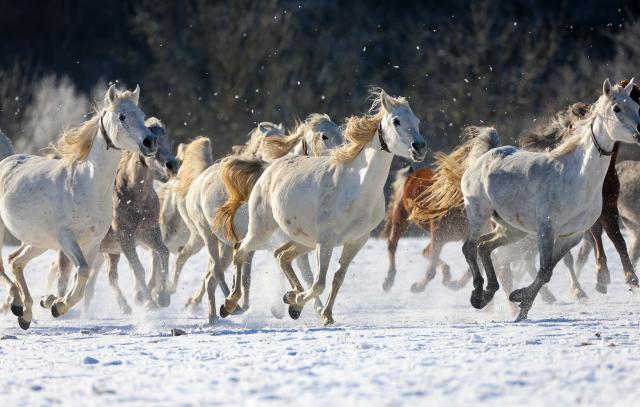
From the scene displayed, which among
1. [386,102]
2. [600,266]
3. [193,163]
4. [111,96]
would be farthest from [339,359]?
[193,163]

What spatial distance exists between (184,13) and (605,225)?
87.3 ft

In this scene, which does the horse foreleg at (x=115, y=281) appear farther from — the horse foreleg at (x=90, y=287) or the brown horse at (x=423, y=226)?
the brown horse at (x=423, y=226)

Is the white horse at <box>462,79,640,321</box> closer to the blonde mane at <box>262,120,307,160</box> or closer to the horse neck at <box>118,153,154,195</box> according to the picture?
the blonde mane at <box>262,120,307,160</box>

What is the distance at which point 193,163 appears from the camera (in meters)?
13.7

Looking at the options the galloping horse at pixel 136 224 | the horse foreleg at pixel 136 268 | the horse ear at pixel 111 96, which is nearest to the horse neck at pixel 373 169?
the horse ear at pixel 111 96

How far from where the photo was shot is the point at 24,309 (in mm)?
10836

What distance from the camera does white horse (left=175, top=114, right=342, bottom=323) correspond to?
11.9m

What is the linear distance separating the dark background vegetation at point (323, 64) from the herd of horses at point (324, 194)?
19.2 m

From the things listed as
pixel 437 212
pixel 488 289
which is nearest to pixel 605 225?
pixel 437 212

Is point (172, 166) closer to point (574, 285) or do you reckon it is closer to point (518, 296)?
point (518, 296)

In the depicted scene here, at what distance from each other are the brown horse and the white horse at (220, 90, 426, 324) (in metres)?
2.81

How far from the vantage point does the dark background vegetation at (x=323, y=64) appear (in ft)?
111

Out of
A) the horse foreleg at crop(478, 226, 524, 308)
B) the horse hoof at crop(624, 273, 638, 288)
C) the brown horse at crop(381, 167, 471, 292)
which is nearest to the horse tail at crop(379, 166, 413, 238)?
the brown horse at crop(381, 167, 471, 292)

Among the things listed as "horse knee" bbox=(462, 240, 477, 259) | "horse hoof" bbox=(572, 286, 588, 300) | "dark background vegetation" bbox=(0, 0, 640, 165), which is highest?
"dark background vegetation" bbox=(0, 0, 640, 165)
